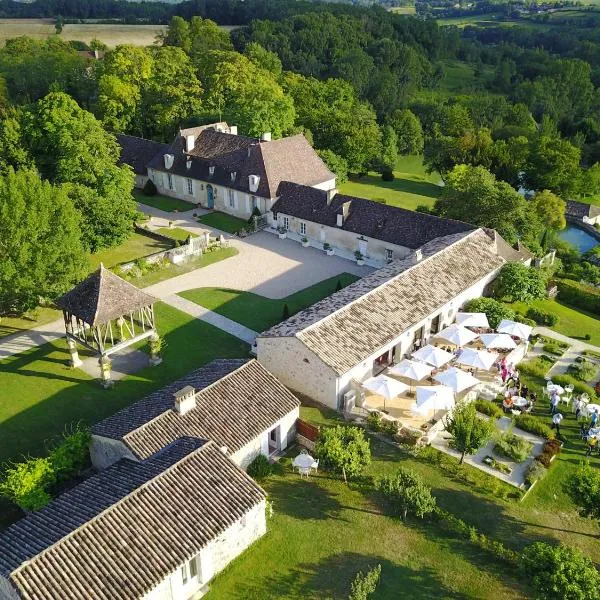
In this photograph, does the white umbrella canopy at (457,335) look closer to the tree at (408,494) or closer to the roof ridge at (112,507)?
the tree at (408,494)

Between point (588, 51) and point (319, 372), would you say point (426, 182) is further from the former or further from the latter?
point (588, 51)

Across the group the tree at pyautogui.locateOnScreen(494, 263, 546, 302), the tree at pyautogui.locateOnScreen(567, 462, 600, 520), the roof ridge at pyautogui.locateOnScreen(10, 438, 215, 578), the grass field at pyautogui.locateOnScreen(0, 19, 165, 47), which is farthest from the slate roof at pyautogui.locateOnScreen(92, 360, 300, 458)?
the grass field at pyautogui.locateOnScreen(0, 19, 165, 47)

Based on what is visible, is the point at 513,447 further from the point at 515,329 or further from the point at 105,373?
the point at 105,373

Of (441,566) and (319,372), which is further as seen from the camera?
(319,372)

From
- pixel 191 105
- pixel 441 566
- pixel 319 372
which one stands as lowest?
pixel 441 566

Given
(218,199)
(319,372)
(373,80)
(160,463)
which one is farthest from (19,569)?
(373,80)

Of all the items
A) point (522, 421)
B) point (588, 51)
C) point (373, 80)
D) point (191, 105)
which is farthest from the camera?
point (588, 51)
